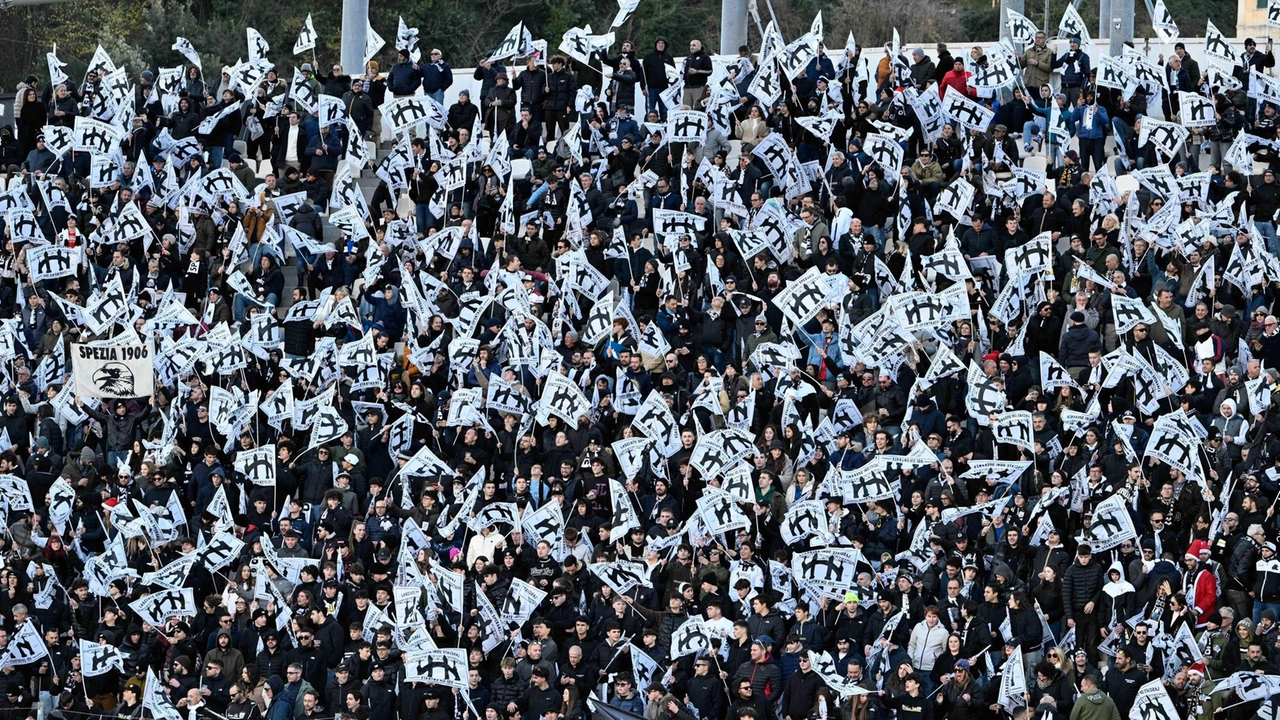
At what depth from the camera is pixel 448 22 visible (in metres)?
53.5

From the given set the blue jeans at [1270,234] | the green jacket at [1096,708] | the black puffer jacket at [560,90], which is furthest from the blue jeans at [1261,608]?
the black puffer jacket at [560,90]

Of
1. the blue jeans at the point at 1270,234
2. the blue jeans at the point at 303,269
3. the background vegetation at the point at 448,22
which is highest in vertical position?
the background vegetation at the point at 448,22

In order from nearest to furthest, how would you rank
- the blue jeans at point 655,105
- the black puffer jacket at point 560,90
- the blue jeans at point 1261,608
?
the blue jeans at point 1261,608 < the black puffer jacket at point 560,90 < the blue jeans at point 655,105

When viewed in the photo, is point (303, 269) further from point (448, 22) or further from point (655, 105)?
point (448, 22)

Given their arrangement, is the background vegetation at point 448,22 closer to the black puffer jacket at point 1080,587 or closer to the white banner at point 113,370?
the white banner at point 113,370

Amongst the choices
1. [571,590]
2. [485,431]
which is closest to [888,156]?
[485,431]

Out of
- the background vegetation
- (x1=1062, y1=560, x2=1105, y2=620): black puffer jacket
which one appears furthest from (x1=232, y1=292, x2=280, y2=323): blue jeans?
the background vegetation

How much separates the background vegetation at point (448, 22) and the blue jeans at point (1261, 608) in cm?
3165

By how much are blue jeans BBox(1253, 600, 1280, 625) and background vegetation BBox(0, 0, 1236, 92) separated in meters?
31.6

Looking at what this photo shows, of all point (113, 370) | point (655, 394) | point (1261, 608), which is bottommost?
point (1261, 608)

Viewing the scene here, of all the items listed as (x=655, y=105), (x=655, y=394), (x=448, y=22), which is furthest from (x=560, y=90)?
(x=448, y=22)

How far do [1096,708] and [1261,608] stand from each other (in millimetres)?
1997

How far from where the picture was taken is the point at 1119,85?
29453 millimetres

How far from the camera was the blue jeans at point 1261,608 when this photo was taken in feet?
69.7
